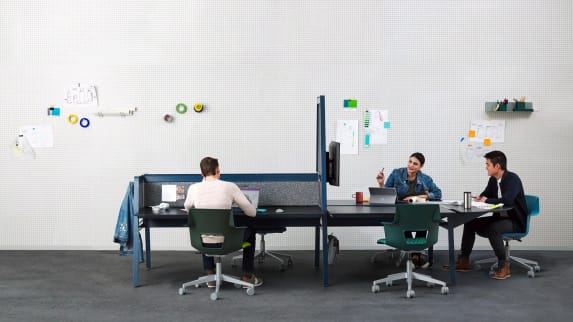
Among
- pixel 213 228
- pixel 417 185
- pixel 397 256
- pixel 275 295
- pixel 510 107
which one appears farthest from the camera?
pixel 510 107

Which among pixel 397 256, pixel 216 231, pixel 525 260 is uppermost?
pixel 216 231

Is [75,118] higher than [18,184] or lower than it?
higher

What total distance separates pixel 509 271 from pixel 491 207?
0.72m

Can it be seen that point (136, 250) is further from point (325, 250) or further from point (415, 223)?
point (415, 223)

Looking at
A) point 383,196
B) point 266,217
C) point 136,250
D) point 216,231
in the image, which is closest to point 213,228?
point 216,231

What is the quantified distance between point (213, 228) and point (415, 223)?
1.48m

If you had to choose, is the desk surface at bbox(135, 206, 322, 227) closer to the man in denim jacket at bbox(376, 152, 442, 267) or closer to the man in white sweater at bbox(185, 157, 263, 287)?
the man in white sweater at bbox(185, 157, 263, 287)

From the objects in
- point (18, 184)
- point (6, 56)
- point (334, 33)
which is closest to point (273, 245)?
point (334, 33)

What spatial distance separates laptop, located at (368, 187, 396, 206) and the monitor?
42 centimetres

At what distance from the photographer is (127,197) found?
520cm

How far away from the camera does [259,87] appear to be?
643cm

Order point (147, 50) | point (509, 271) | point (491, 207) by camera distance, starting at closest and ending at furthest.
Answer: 1. point (491, 207)
2. point (509, 271)
3. point (147, 50)

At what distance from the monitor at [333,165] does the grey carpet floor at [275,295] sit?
84 cm

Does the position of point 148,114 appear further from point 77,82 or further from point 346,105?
point 346,105
